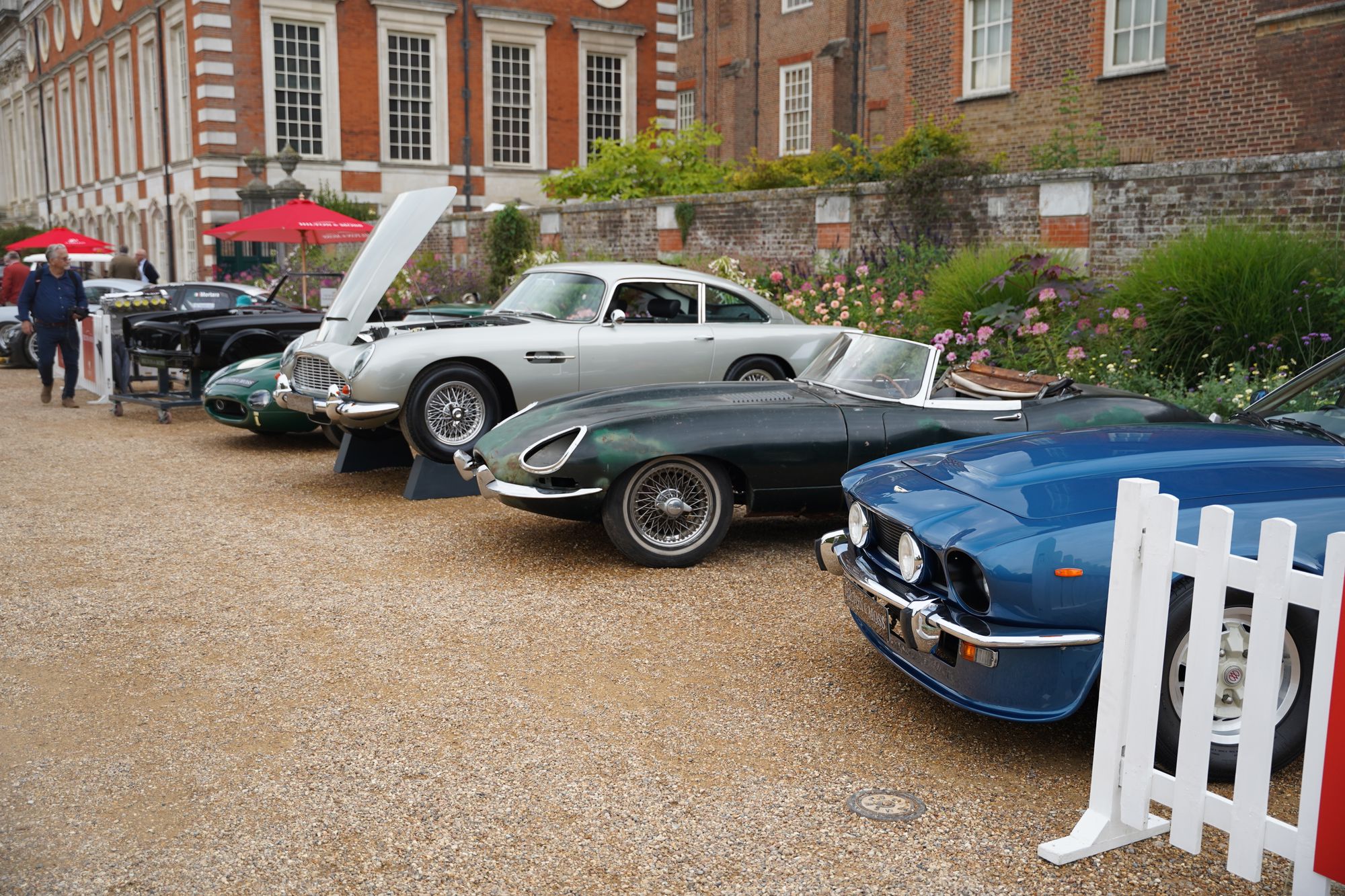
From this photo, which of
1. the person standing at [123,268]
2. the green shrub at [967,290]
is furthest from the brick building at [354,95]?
the green shrub at [967,290]

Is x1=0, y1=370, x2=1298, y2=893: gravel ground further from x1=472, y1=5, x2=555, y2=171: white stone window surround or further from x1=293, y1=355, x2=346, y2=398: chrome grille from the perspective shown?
x1=472, y1=5, x2=555, y2=171: white stone window surround

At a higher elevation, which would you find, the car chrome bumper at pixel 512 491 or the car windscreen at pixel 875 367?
the car windscreen at pixel 875 367

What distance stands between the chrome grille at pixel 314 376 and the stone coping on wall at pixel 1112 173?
7.71 meters

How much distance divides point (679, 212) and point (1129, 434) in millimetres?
14260

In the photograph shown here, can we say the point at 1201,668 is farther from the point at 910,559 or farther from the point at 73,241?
the point at 73,241

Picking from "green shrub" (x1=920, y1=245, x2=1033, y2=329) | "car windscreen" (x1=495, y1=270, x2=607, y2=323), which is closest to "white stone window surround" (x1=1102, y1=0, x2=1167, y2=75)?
"green shrub" (x1=920, y1=245, x2=1033, y2=329)

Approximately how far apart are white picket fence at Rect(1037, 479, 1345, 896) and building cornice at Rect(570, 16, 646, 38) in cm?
3237

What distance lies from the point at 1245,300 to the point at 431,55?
2606 centimetres

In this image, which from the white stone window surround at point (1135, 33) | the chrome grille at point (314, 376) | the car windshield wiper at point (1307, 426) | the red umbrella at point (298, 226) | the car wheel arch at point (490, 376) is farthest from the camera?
the red umbrella at point (298, 226)

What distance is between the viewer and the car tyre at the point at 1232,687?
3.69 metres

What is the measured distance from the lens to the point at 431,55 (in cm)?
3141

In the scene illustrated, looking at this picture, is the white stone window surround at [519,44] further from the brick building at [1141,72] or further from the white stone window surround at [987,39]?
the white stone window surround at [987,39]

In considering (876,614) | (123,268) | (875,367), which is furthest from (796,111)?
(876,614)

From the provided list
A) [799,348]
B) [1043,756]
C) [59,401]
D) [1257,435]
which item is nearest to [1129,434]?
[1257,435]
